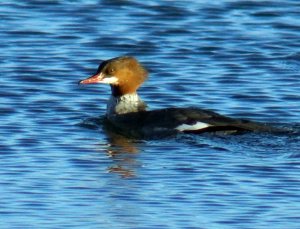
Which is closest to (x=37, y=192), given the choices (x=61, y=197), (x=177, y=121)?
(x=61, y=197)

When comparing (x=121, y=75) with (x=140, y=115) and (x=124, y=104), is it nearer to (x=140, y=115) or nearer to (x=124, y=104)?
(x=124, y=104)

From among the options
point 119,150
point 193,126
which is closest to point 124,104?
point 193,126

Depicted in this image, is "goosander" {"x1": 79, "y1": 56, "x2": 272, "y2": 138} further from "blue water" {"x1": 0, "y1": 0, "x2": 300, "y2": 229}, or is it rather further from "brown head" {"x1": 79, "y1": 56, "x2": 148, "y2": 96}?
"blue water" {"x1": 0, "y1": 0, "x2": 300, "y2": 229}

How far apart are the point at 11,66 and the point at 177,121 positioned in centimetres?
400

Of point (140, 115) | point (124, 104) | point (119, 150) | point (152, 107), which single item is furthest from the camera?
point (152, 107)

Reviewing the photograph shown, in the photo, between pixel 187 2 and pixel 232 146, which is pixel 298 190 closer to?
pixel 232 146

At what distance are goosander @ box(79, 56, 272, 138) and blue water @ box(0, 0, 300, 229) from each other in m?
0.17

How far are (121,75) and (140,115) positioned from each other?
728 mm

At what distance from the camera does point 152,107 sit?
17.2m

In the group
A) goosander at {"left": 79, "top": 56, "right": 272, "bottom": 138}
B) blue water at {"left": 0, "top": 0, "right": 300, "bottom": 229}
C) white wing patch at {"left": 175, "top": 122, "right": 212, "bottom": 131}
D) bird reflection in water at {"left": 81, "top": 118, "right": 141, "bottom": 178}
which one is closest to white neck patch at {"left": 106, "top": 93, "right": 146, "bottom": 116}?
goosander at {"left": 79, "top": 56, "right": 272, "bottom": 138}

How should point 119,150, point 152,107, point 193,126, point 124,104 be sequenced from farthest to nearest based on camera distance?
point 152,107
point 124,104
point 193,126
point 119,150

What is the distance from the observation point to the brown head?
1645 cm

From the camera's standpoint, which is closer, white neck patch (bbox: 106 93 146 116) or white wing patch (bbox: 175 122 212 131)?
white wing patch (bbox: 175 122 212 131)

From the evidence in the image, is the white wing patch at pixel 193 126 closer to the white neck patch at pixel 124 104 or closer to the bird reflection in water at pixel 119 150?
the bird reflection in water at pixel 119 150
